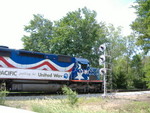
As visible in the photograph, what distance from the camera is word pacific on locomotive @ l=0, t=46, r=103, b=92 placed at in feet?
49.6

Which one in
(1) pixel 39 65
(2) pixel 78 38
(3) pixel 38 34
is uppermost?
(3) pixel 38 34

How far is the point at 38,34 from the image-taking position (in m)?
44.3

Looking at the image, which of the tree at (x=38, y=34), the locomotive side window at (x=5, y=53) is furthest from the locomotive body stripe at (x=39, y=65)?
the tree at (x=38, y=34)

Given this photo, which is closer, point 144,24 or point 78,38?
point 144,24

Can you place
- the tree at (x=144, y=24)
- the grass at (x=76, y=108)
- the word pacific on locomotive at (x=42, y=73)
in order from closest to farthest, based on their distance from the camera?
the grass at (x=76, y=108) < the tree at (x=144, y=24) < the word pacific on locomotive at (x=42, y=73)

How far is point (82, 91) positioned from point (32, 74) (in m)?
6.18

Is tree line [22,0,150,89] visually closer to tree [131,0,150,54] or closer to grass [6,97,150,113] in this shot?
tree [131,0,150,54]

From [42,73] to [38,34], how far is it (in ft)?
94.6

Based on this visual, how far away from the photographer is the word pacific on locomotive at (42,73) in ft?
49.6

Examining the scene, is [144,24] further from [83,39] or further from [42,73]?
[83,39]

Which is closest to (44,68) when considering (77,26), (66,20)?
(77,26)

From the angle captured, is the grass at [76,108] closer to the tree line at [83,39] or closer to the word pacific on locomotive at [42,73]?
the word pacific on locomotive at [42,73]

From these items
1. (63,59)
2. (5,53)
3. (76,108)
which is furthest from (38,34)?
(76,108)

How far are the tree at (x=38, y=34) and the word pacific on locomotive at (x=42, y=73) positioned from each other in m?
20.7
